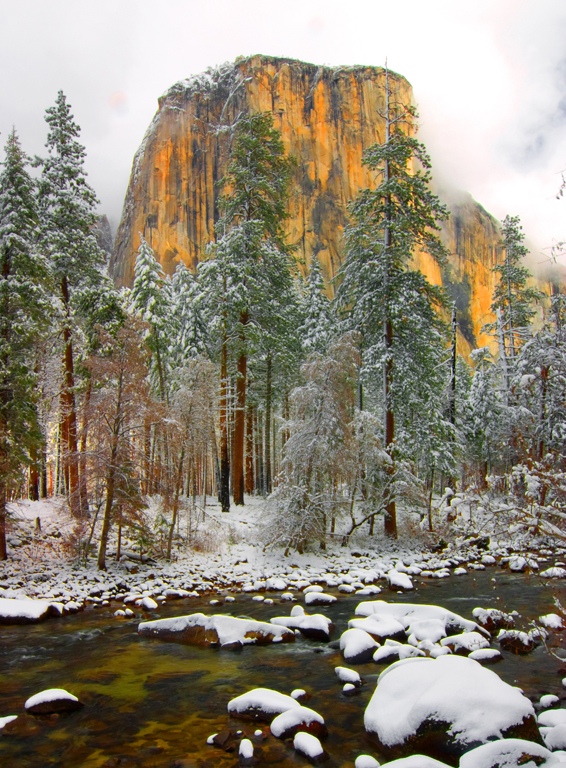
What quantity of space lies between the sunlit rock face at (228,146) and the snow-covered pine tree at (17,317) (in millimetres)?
73796

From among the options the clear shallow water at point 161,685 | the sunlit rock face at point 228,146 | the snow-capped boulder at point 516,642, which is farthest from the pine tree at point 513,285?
the sunlit rock face at point 228,146

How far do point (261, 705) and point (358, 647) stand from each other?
2.51 metres

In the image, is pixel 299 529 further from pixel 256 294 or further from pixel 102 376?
pixel 256 294

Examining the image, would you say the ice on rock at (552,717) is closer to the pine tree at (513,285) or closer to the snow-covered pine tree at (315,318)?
the snow-covered pine tree at (315,318)

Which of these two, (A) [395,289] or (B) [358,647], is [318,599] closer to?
(B) [358,647]

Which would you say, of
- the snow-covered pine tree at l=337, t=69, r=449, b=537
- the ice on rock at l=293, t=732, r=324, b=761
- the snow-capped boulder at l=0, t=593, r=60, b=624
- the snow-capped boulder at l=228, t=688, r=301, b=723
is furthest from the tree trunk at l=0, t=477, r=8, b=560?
the snow-covered pine tree at l=337, t=69, r=449, b=537

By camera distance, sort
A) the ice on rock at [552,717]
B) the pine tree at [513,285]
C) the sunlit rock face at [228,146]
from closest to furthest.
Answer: the ice on rock at [552,717] → the pine tree at [513,285] → the sunlit rock face at [228,146]

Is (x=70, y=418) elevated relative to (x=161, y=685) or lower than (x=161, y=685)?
elevated

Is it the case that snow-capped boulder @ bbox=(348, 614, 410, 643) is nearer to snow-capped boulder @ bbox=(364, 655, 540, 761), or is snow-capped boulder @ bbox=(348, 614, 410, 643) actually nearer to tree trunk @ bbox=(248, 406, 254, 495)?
snow-capped boulder @ bbox=(364, 655, 540, 761)

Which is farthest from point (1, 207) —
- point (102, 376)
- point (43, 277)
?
point (102, 376)

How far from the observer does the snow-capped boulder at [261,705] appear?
18.3 feet

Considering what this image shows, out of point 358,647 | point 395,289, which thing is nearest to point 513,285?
point 395,289

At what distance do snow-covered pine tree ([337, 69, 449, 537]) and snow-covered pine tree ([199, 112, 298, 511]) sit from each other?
4318mm

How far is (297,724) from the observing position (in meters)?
5.28
